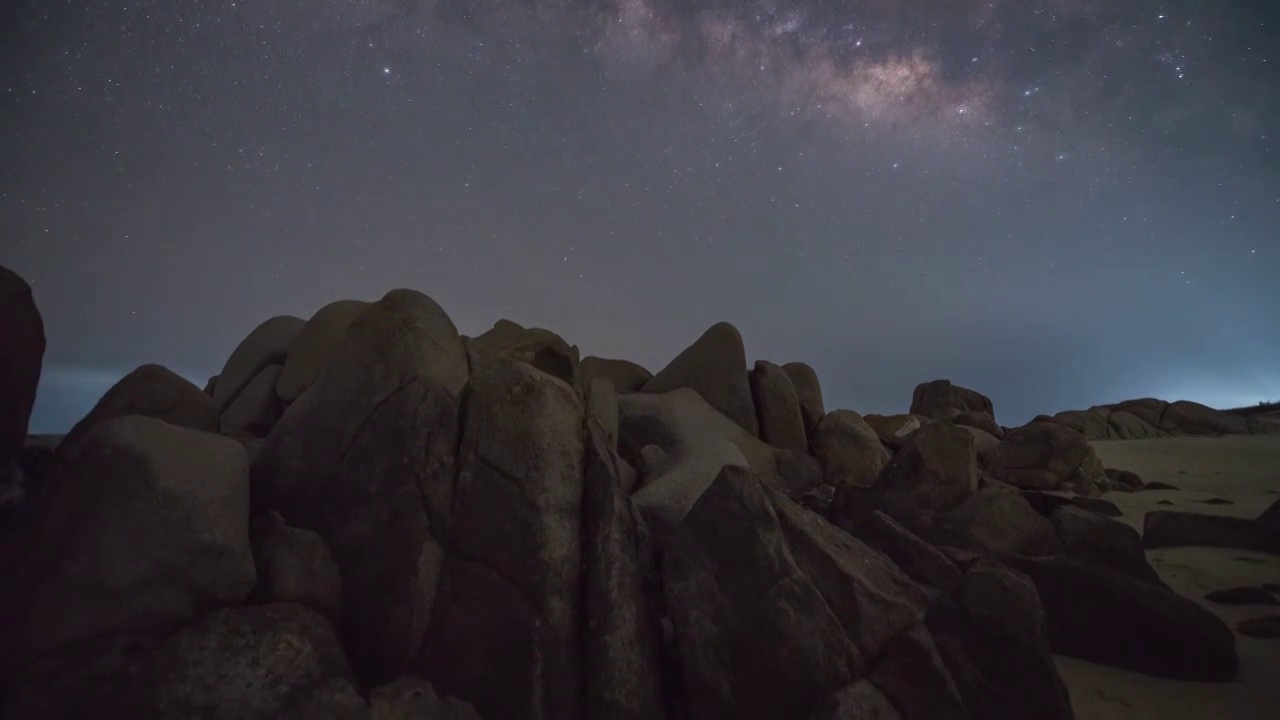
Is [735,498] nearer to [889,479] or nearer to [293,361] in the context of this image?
[889,479]

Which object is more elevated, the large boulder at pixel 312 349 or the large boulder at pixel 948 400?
the large boulder at pixel 948 400

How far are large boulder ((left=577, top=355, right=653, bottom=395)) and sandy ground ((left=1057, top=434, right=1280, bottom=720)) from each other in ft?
28.5

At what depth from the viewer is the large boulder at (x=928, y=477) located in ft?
29.0

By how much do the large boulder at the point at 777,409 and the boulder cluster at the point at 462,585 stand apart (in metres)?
5.81

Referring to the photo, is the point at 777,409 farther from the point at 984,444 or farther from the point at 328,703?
the point at 328,703

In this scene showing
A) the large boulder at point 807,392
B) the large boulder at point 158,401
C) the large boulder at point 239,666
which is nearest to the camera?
the large boulder at point 239,666

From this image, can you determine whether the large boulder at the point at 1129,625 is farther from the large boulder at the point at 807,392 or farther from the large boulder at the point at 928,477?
the large boulder at the point at 807,392

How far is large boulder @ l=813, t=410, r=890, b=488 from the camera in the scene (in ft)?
40.4

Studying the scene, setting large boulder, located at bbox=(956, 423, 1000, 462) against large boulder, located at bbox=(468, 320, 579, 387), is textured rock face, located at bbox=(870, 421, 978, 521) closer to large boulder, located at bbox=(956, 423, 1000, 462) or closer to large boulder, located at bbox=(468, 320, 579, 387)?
large boulder, located at bbox=(468, 320, 579, 387)

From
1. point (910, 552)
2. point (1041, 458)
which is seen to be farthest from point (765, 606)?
point (1041, 458)

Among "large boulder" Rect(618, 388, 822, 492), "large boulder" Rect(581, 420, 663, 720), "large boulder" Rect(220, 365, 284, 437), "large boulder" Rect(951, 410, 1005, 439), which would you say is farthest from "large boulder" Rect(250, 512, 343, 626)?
"large boulder" Rect(951, 410, 1005, 439)

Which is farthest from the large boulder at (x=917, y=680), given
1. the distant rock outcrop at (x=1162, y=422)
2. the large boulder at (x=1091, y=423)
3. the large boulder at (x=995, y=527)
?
the large boulder at (x=1091, y=423)

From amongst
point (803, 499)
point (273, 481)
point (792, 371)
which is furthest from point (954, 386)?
point (273, 481)

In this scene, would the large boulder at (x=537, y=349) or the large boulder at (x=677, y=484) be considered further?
the large boulder at (x=537, y=349)
